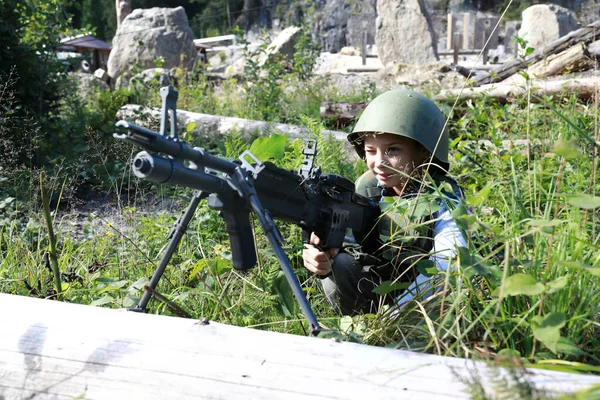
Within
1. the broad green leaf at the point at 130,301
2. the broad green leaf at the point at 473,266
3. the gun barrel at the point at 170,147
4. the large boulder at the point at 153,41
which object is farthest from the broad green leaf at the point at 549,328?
the large boulder at the point at 153,41

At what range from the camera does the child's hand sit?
2.28 metres

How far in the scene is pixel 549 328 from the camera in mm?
1535

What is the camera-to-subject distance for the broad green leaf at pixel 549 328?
1.51 meters

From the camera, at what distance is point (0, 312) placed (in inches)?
74.2

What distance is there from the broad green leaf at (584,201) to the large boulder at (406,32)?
47.2 feet

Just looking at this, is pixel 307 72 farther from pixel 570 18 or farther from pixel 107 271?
pixel 570 18

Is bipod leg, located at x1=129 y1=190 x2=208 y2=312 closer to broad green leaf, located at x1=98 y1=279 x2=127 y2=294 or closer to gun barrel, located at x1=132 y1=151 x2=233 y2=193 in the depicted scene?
gun barrel, located at x1=132 y1=151 x2=233 y2=193

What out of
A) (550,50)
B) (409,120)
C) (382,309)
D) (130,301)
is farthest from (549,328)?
(550,50)

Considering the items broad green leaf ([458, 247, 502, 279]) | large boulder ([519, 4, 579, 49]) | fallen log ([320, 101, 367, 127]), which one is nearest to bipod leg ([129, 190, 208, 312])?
broad green leaf ([458, 247, 502, 279])

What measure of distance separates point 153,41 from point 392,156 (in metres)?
13.3

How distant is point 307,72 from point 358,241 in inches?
309

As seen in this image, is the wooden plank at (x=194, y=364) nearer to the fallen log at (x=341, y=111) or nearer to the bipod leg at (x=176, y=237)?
the bipod leg at (x=176, y=237)

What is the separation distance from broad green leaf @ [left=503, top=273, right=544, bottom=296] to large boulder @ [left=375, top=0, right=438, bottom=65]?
47.5 feet

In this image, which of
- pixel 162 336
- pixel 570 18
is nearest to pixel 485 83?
pixel 162 336
